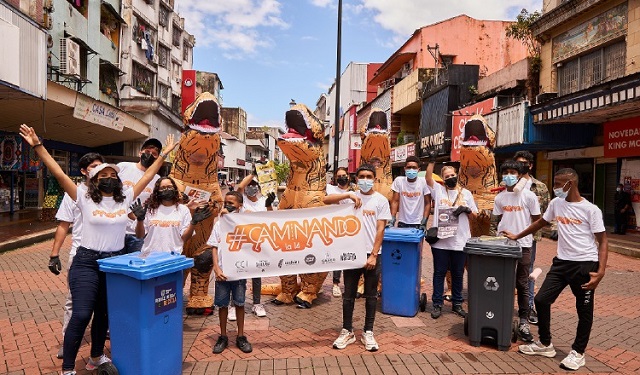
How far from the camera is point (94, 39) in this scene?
65.5 ft

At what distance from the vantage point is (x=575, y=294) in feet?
13.8

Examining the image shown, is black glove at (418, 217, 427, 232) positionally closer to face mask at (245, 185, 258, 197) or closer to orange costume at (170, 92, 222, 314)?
face mask at (245, 185, 258, 197)

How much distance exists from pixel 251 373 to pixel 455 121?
54.2ft

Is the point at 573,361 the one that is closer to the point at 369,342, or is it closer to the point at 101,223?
the point at 369,342

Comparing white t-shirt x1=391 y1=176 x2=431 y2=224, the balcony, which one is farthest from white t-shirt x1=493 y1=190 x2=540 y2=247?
the balcony

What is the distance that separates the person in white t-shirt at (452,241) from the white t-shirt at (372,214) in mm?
1177

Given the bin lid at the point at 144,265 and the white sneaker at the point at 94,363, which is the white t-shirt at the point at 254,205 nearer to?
the bin lid at the point at 144,265

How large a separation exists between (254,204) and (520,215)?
3335 millimetres

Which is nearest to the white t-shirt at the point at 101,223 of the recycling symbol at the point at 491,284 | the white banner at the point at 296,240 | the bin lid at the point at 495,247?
the white banner at the point at 296,240

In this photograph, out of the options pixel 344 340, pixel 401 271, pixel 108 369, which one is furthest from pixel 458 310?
pixel 108 369

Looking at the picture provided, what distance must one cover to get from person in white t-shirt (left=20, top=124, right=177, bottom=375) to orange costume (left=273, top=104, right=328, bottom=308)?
2637 millimetres

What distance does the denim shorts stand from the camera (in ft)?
14.4

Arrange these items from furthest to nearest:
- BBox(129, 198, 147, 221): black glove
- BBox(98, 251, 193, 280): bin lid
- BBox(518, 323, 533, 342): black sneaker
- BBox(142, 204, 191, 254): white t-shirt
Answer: BBox(518, 323, 533, 342): black sneaker, BBox(142, 204, 191, 254): white t-shirt, BBox(129, 198, 147, 221): black glove, BBox(98, 251, 193, 280): bin lid

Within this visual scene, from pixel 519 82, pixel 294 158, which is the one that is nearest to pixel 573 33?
pixel 519 82
